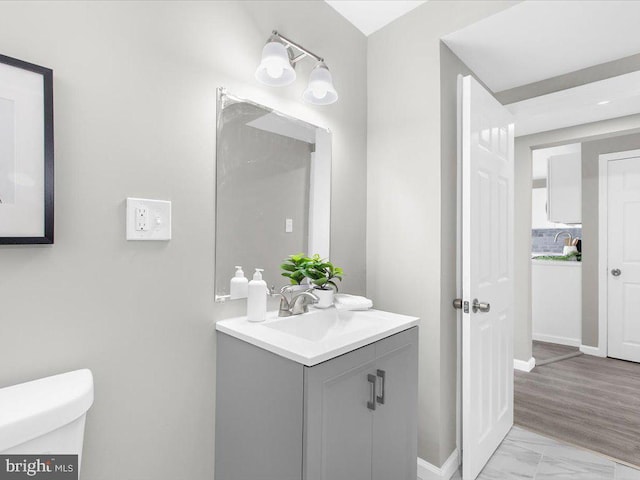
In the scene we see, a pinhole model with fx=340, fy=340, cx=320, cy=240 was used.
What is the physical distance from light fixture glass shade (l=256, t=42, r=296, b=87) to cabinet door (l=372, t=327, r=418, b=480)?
1.11 m

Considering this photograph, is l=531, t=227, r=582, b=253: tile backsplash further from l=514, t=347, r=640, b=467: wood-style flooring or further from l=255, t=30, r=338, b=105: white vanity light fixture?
l=255, t=30, r=338, b=105: white vanity light fixture

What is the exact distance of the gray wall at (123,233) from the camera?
93 cm

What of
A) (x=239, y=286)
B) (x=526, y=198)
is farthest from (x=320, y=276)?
(x=526, y=198)

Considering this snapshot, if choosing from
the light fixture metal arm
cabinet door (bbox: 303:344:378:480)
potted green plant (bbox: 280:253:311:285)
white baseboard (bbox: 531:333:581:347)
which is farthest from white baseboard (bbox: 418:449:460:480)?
white baseboard (bbox: 531:333:581:347)

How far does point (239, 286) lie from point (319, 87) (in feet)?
3.04

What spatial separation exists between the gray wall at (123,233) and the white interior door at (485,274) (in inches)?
43.4

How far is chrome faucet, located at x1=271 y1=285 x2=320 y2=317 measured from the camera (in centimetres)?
146

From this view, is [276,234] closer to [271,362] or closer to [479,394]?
[271,362]

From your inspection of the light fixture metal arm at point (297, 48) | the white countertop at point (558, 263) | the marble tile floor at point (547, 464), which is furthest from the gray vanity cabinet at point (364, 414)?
the white countertop at point (558, 263)

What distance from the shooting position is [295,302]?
1474 mm

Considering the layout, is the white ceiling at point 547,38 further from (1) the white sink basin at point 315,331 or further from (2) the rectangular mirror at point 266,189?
(1) the white sink basin at point 315,331

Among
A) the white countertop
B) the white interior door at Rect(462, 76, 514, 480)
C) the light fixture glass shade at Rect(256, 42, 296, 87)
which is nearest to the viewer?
the light fixture glass shade at Rect(256, 42, 296, 87)

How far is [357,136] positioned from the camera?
1970mm

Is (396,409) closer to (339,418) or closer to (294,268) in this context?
(339,418)
